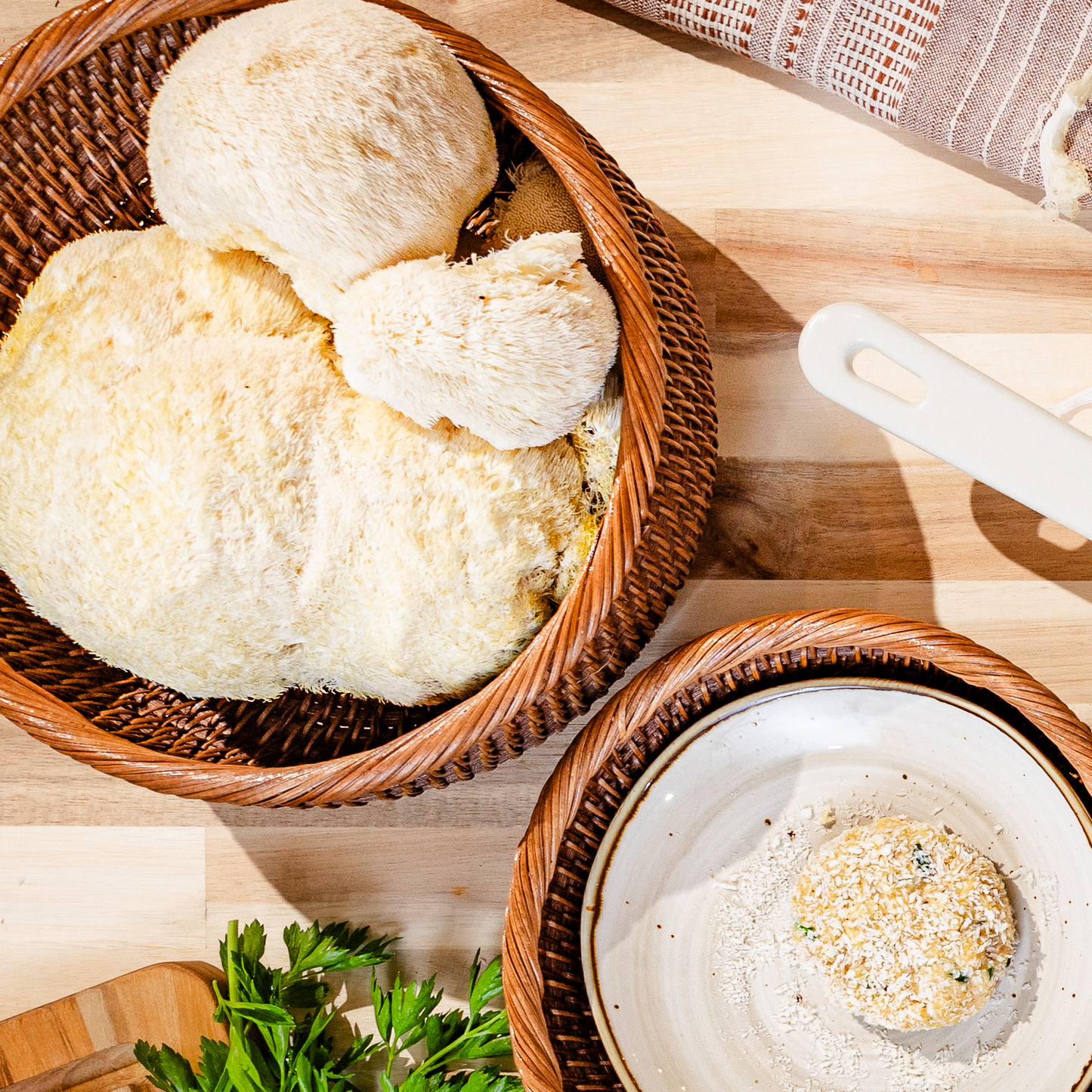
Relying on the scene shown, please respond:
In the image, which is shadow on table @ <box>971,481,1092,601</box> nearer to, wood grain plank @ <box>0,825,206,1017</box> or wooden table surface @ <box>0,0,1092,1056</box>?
wooden table surface @ <box>0,0,1092,1056</box>

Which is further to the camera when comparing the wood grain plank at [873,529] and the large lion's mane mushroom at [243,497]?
the wood grain plank at [873,529]

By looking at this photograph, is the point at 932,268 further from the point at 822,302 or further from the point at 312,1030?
the point at 312,1030

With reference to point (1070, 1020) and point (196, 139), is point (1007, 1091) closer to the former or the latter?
point (1070, 1020)

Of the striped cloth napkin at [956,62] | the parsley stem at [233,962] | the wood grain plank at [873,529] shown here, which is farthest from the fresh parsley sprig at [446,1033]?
the striped cloth napkin at [956,62]

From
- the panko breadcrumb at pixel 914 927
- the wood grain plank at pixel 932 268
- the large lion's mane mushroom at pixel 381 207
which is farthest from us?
the wood grain plank at pixel 932 268

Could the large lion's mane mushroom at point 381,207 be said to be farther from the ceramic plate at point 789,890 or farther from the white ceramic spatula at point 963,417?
the ceramic plate at point 789,890

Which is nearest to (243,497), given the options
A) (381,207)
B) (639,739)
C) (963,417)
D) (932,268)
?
(381,207)
